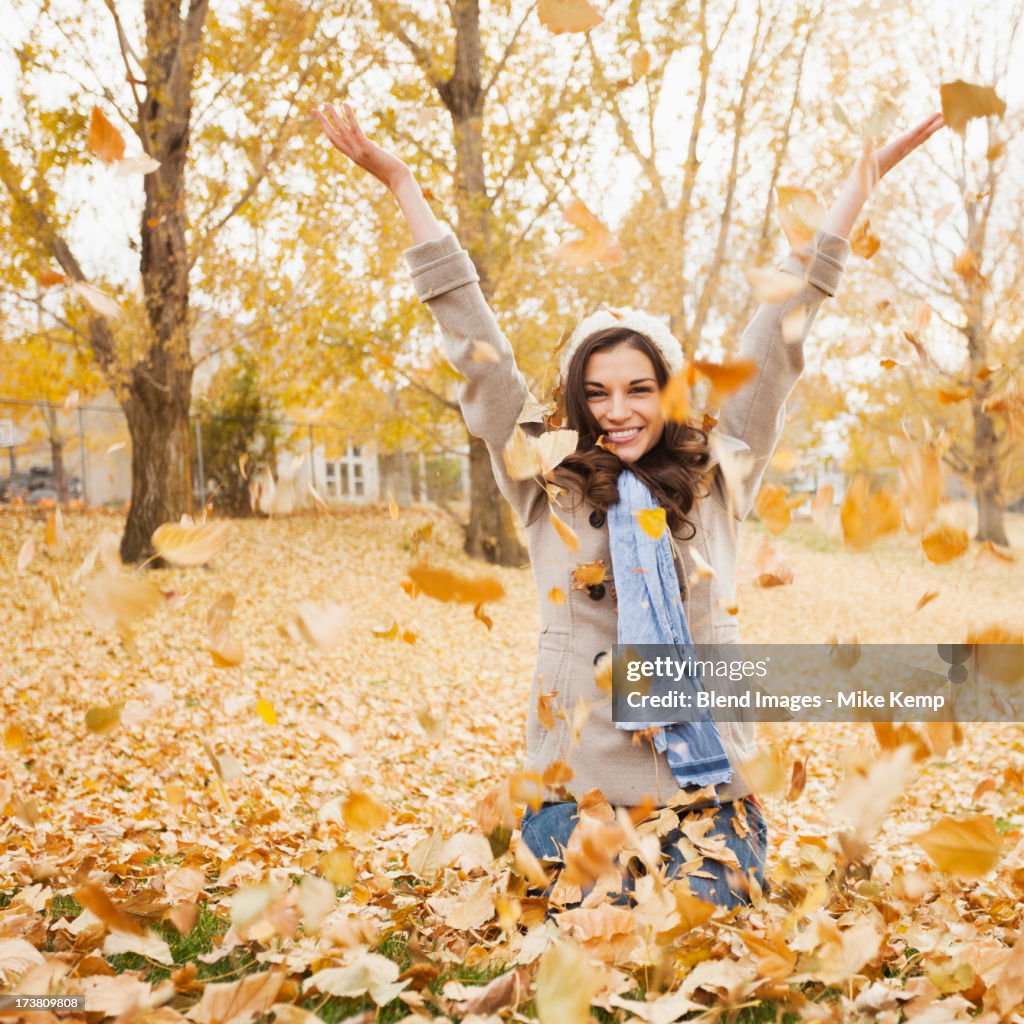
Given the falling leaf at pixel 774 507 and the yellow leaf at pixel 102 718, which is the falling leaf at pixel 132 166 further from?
the falling leaf at pixel 774 507

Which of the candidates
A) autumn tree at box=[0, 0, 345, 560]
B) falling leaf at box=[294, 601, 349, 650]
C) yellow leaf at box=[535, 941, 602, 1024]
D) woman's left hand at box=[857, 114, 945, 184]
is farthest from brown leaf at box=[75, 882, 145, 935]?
autumn tree at box=[0, 0, 345, 560]

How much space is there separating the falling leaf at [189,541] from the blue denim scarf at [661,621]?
100cm

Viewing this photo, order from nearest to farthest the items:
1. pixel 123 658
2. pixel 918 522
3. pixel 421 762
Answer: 1. pixel 918 522
2. pixel 421 762
3. pixel 123 658

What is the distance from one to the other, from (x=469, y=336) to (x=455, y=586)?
2.52 ft

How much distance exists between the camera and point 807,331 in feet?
8.33

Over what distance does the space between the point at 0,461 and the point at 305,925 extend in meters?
17.7

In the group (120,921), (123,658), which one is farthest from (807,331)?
(123,658)

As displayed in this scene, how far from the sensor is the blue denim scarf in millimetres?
2375

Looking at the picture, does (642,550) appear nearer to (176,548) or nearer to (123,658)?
(176,548)

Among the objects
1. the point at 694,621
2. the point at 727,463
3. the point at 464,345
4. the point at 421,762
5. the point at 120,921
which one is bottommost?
the point at 421,762

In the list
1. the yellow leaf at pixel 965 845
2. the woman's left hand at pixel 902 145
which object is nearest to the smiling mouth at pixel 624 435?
the woman's left hand at pixel 902 145

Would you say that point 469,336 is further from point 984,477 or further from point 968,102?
point 984,477

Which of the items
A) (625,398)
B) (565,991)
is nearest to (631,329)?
(625,398)

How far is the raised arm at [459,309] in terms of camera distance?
2475 millimetres
